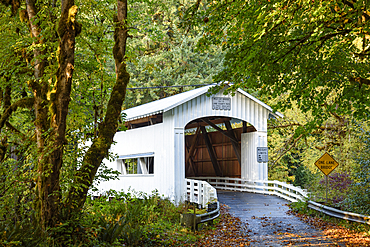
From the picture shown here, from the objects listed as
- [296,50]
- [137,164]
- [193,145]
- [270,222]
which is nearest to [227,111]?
[193,145]

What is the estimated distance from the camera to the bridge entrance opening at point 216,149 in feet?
67.1

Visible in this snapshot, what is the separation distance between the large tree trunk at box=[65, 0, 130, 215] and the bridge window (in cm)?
911

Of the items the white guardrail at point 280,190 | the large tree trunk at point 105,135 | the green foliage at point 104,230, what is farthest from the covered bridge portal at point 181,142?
the large tree trunk at point 105,135

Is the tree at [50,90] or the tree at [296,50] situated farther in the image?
the tree at [296,50]

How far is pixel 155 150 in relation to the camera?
17.1 meters

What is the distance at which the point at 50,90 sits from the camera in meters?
7.18

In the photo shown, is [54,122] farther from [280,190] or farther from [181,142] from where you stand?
[280,190]

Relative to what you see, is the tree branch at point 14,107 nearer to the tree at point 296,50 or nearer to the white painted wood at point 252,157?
the tree at point 296,50

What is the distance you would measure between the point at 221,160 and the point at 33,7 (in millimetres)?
16577

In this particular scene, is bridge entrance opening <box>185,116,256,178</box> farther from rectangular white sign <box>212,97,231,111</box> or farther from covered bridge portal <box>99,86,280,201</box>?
rectangular white sign <box>212,97,231,111</box>

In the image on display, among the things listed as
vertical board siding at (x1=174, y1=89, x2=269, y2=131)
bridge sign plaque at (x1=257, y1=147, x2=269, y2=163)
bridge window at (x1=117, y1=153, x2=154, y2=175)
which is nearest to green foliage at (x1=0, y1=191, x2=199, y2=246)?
vertical board siding at (x1=174, y1=89, x2=269, y2=131)

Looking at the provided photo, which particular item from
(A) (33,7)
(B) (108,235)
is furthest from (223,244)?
(A) (33,7)

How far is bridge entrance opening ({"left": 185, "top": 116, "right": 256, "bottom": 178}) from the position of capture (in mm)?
20453

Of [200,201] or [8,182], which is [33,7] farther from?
[200,201]
